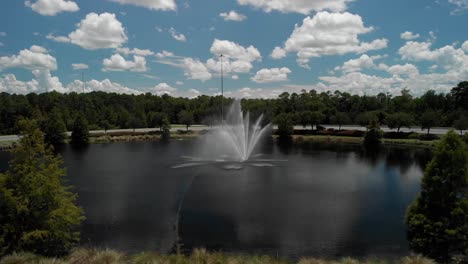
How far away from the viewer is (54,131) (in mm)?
73500

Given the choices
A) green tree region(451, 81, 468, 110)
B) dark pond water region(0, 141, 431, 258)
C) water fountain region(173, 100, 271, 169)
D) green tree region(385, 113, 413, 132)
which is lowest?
dark pond water region(0, 141, 431, 258)

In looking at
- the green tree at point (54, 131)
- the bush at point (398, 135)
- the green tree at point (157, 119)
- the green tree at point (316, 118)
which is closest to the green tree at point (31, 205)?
the green tree at point (54, 131)

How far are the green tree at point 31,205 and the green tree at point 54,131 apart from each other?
63.3m

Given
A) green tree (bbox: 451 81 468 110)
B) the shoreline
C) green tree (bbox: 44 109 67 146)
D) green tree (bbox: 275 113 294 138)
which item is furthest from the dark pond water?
green tree (bbox: 451 81 468 110)

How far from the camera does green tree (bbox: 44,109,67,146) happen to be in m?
73.2

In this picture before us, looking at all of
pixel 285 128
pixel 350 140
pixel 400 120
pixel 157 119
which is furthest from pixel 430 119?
pixel 157 119

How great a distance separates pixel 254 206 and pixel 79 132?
60046 mm

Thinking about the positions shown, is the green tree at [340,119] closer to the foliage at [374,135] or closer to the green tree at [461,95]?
the foliage at [374,135]

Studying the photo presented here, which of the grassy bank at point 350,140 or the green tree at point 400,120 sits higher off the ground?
the green tree at point 400,120

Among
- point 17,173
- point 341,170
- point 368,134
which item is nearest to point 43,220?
point 17,173

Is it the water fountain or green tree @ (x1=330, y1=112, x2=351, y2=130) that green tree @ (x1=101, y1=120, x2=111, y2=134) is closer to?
the water fountain

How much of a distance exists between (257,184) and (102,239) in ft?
55.7

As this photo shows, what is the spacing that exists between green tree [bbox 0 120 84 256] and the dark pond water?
417 centimetres

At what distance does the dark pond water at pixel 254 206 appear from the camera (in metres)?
19.5
